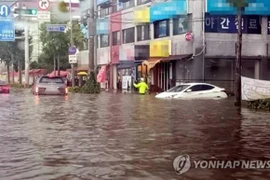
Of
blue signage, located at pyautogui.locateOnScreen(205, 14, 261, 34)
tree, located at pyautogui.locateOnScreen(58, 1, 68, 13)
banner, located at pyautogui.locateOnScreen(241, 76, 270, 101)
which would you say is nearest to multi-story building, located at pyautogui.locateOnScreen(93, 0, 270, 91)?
blue signage, located at pyautogui.locateOnScreen(205, 14, 261, 34)

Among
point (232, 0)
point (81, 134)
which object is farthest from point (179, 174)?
point (232, 0)

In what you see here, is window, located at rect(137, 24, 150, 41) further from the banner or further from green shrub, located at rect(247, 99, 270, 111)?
green shrub, located at rect(247, 99, 270, 111)

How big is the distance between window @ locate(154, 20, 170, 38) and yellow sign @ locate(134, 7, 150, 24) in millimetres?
1113

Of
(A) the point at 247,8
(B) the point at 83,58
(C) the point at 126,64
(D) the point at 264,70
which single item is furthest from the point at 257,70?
(B) the point at 83,58

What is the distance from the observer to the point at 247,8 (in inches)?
1378

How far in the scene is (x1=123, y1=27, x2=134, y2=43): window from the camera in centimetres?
4691

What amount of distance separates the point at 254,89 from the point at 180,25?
15.1m

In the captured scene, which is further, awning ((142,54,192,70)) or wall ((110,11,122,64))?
wall ((110,11,122,64))

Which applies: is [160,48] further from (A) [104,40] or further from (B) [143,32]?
(A) [104,40]

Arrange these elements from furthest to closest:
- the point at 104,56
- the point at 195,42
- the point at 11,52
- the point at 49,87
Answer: the point at 11,52, the point at 104,56, the point at 195,42, the point at 49,87

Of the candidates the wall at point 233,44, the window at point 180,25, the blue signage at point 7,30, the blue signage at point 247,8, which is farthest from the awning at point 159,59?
the blue signage at point 7,30

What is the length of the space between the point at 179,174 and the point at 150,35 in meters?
35.9

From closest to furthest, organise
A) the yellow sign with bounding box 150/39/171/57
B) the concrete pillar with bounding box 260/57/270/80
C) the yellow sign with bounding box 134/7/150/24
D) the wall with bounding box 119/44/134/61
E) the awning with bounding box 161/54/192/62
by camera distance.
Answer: the awning with bounding box 161/54/192/62, the concrete pillar with bounding box 260/57/270/80, the yellow sign with bounding box 150/39/171/57, the yellow sign with bounding box 134/7/150/24, the wall with bounding box 119/44/134/61

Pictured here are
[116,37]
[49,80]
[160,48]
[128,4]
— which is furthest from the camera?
[116,37]
